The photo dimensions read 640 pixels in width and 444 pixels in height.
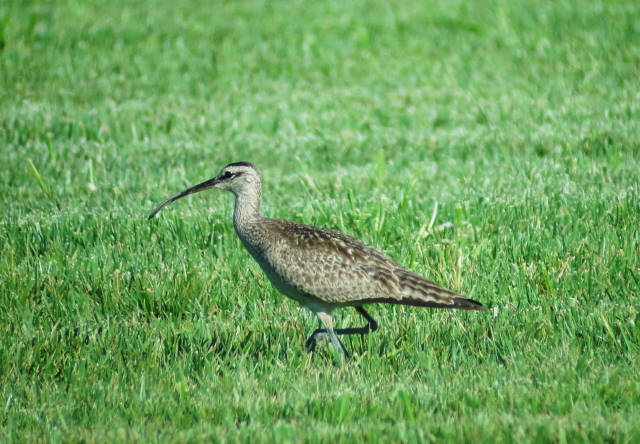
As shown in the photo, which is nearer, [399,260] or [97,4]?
[399,260]

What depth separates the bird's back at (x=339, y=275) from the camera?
21.8 ft

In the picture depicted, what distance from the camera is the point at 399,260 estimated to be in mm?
8336

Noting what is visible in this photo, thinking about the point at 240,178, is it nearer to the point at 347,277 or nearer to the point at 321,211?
the point at 347,277

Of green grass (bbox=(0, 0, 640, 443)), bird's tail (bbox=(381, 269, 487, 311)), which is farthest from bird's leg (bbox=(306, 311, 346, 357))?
bird's tail (bbox=(381, 269, 487, 311))

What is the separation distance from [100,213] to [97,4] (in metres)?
10.3

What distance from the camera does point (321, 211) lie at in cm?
923

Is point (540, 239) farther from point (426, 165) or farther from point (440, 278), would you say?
point (426, 165)

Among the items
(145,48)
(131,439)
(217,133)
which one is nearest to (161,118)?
(217,133)

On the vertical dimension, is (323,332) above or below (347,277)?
below

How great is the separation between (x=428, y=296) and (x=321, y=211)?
9.27 ft

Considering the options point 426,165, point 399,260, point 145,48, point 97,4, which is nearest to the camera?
point 399,260

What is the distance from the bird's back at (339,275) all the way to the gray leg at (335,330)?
0.16 m

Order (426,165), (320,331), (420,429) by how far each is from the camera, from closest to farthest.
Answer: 1. (420,429)
2. (320,331)
3. (426,165)

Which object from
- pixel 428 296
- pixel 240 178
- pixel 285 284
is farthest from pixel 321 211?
pixel 428 296
